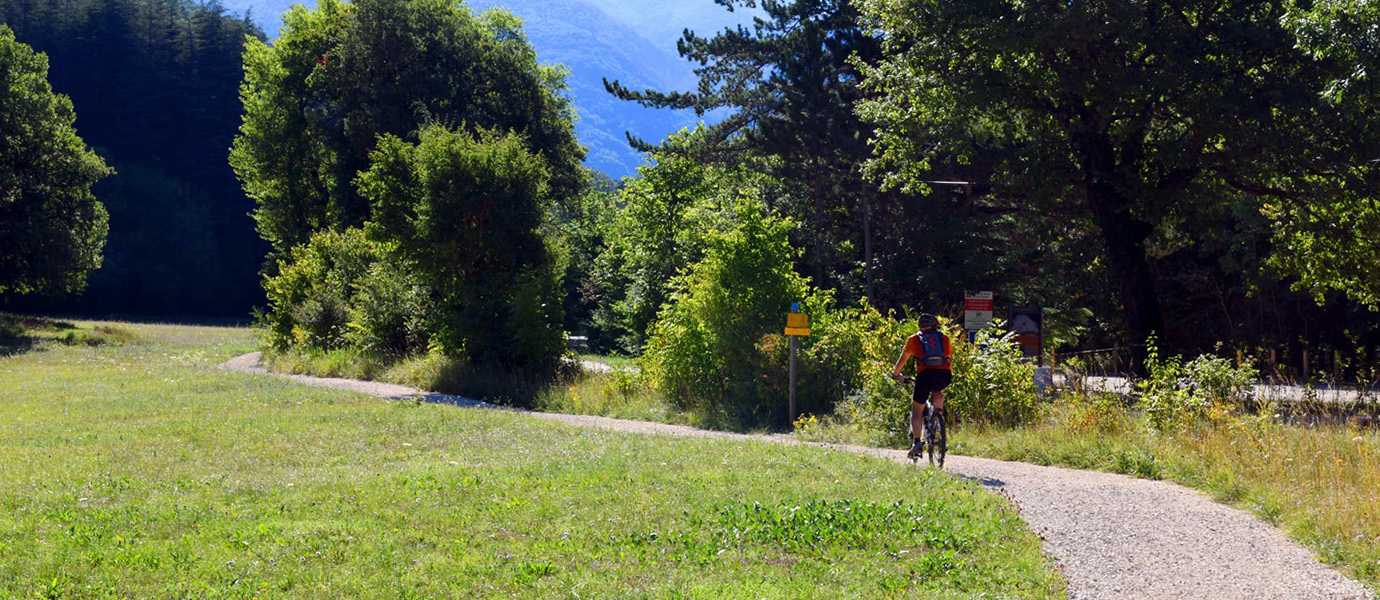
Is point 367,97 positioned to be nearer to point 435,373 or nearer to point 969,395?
point 435,373

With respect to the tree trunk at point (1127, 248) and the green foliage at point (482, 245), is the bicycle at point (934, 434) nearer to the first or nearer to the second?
the green foliage at point (482, 245)

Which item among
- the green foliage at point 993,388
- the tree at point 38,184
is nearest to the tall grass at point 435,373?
the green foliage at point 993,388

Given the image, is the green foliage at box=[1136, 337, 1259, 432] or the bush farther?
the bush

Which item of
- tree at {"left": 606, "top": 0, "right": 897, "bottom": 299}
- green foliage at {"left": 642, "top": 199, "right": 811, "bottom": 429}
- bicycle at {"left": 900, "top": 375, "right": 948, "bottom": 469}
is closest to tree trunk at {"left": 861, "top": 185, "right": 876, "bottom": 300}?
tree at {"left": 606, "top": 0, "right": 897, "bottom": 299}

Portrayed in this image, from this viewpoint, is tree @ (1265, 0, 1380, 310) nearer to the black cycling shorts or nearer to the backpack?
the backpack

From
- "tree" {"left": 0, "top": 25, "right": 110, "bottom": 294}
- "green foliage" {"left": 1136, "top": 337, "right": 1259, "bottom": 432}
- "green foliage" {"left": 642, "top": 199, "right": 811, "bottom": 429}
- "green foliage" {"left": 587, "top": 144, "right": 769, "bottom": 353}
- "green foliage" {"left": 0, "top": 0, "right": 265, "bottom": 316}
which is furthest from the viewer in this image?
"green foliage" {"left": 0, "top": 0, "right": 265, "bottom": 316}

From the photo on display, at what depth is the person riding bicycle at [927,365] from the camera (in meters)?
11.7

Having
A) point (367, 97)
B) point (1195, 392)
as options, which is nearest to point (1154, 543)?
point (1195, 392)

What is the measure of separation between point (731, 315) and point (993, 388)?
17.6ft

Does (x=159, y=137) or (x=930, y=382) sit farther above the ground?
(x=159, y=137)

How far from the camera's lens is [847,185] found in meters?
35.7

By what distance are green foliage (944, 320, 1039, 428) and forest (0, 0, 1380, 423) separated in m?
2.89

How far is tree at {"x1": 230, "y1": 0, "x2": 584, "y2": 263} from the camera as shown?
42281 millimetres

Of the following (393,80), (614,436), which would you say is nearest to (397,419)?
(614,436)
